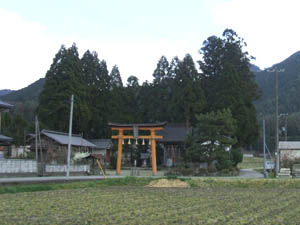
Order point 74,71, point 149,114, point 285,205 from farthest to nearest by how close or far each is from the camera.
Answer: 1. point 149,114
2. point 74,71
3. point 285,205

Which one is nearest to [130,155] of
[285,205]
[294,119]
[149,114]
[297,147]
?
[149,114]

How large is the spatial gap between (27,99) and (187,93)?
39.3 m

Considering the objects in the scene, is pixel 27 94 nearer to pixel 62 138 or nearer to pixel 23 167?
pixel 62 138

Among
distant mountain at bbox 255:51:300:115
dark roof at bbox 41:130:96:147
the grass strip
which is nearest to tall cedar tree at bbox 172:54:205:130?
dark roof at bbox 41:130:96:147

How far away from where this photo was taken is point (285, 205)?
1187cm

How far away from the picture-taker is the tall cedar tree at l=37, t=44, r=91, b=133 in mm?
36312

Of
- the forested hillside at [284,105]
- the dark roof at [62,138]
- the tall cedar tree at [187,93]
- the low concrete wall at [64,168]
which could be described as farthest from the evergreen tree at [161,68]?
the forested hillside at [284,105]

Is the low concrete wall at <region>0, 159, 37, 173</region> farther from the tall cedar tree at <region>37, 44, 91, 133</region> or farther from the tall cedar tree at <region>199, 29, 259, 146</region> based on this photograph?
the tall cedar tree at <region>199, 29, 259, 146</region>

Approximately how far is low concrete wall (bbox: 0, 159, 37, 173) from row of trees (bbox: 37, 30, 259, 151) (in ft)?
43.9

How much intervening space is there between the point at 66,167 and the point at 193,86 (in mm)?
14988

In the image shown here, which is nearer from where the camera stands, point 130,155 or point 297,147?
point 297,147

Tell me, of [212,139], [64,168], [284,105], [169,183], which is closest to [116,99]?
[212,139]

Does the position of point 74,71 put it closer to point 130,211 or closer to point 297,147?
point 297,147

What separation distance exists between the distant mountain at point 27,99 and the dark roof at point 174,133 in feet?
81.6
